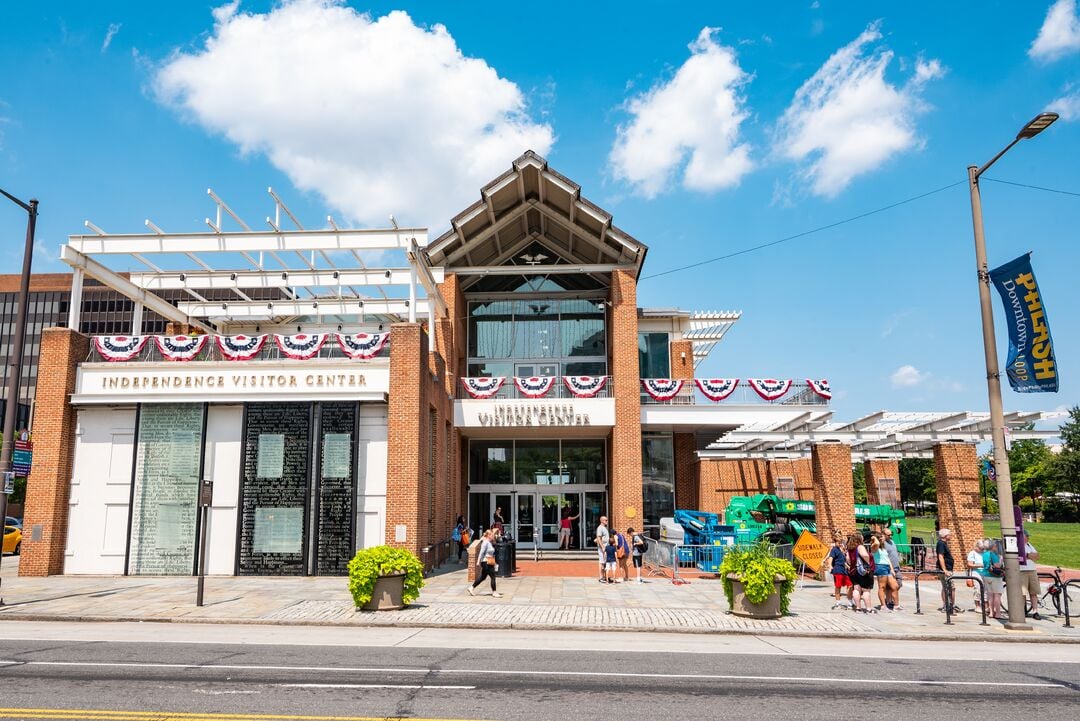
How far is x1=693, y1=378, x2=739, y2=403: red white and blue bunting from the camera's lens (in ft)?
84.2

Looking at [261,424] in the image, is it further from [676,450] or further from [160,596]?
[676,450]

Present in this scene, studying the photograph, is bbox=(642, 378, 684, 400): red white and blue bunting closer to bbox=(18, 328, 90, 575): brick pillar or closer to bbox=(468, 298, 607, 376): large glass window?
bbox=(468, 298, 607, 376): large glass window

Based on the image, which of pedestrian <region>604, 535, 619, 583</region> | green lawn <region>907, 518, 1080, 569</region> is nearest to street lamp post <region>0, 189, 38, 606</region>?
pedestrian <region>604, 535, 619, 583</region>

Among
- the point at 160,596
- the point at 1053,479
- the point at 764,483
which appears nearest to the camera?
the point at 160,596

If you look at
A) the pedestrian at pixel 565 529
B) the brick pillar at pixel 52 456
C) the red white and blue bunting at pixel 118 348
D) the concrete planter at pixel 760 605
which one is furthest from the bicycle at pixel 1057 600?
the brick pillar at pixel 52 456

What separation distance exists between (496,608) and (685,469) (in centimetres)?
1535

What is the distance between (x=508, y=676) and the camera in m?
9.20

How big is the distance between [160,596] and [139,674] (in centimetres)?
882

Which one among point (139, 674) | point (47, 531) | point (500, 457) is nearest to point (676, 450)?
point (500, 457)

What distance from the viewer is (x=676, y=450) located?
29.5 metres

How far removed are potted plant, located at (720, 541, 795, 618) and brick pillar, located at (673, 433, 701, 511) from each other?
13.5 m

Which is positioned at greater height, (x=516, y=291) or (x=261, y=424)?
(x=516, y=291)

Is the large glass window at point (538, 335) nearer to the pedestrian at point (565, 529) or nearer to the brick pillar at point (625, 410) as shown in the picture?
the brick pillar at point (625, 410)

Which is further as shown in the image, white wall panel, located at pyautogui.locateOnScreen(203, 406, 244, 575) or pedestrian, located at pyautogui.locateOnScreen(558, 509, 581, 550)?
pedestrian, located at pyautogui.locateOnScreen(558, 509, 581, 550)
